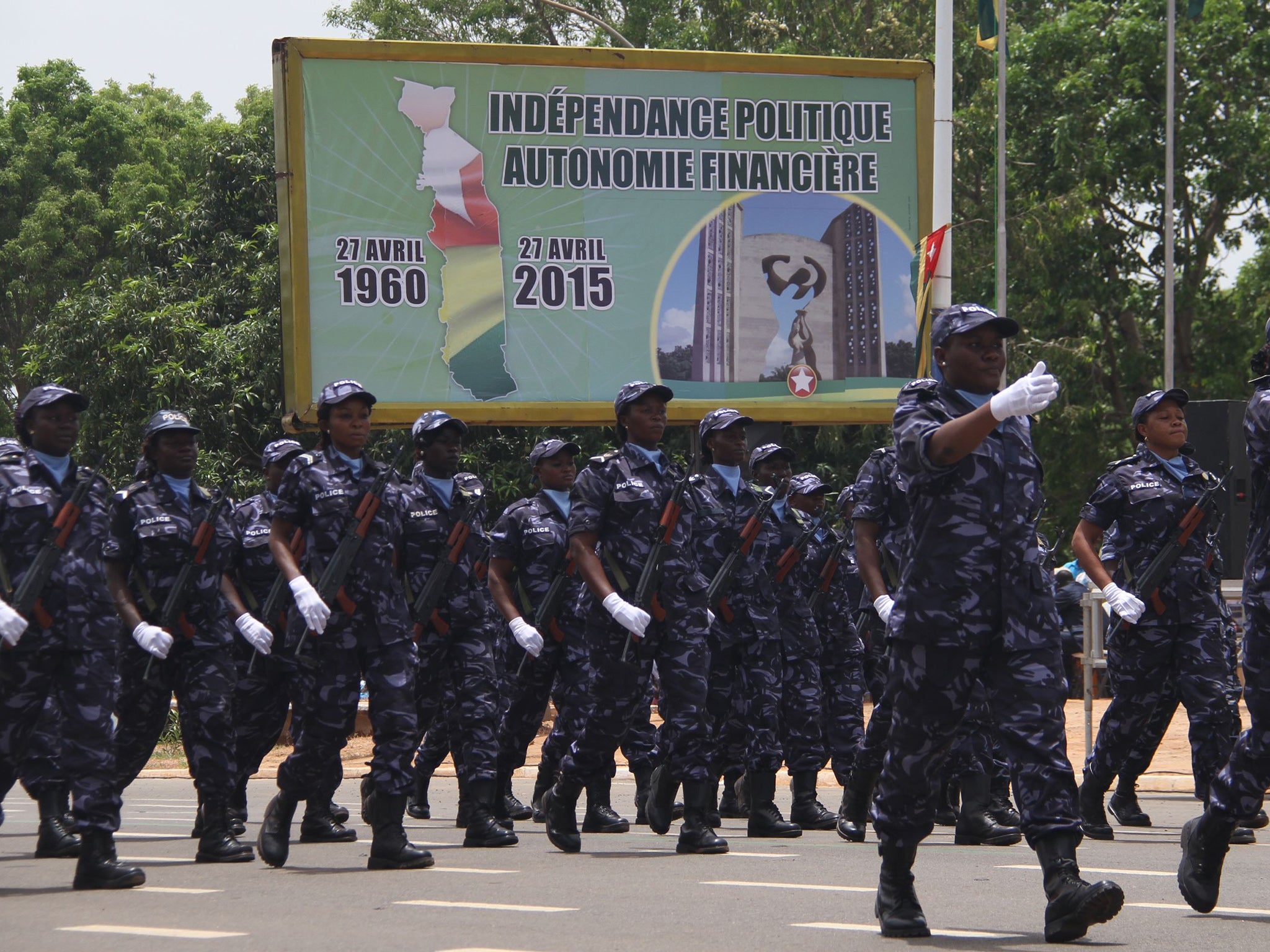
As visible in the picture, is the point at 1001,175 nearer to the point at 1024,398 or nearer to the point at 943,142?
the point at 943,142

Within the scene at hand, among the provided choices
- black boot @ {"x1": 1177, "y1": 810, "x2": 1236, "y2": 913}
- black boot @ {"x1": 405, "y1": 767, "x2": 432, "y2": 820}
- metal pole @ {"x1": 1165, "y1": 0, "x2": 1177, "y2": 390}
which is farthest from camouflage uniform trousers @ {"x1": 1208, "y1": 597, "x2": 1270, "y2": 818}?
metal pole @ {"x1": 1165, "y1": 0, "x2": 1177, "y2": 390}

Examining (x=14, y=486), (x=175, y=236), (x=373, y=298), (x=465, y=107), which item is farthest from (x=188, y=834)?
(x=175, y=236)

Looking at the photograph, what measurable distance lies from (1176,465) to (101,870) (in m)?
5.22

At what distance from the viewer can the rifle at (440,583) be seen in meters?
9.46

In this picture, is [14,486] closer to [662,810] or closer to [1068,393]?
[662,810]

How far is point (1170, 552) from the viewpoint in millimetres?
9031

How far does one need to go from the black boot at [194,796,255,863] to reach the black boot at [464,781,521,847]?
1.04 metres

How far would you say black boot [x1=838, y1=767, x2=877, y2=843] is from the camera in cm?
905

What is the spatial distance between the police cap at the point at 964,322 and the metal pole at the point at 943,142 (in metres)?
10.0

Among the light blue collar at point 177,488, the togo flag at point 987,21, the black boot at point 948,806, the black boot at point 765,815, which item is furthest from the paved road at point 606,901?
the togo flag at point 987,21

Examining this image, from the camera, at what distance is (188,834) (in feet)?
35.0

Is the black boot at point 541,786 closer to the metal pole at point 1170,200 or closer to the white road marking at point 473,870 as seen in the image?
the white road marking at point 473,870

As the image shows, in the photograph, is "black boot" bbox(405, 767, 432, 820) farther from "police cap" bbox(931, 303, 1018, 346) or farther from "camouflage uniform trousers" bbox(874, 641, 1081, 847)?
"police cap" bbox(931, 303, 1018, 346)

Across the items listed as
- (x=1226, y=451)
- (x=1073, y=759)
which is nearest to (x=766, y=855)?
(x=1226, y=451)
